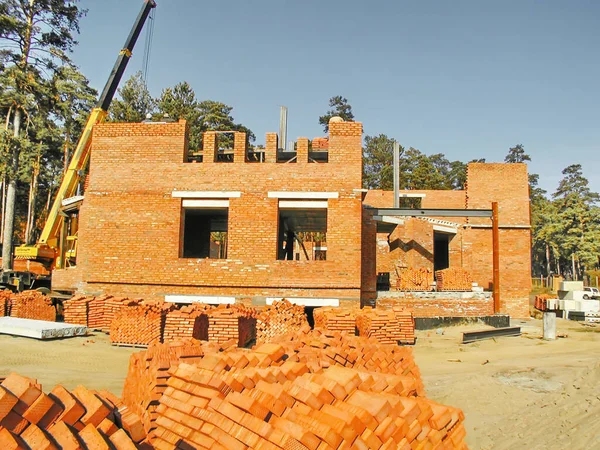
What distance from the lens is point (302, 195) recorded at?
15828mm

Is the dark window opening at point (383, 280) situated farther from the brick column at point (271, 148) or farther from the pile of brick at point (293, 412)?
the pile of brick at point (293, 412)

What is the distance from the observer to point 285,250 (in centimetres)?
2505

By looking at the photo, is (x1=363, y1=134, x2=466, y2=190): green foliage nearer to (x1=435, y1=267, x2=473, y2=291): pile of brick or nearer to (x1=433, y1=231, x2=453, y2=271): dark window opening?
(x1=433, y1=231, x2=453, y2=271): dark window opening

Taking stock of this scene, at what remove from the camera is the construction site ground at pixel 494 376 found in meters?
7.18

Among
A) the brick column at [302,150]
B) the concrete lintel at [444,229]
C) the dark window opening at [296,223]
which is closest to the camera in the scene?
the brick column at [302,150]

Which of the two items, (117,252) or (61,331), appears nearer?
(61,331)

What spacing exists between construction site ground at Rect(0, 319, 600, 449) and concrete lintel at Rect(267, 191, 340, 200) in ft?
17.2

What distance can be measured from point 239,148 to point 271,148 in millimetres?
1073

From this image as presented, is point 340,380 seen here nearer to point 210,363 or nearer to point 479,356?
point 210,363

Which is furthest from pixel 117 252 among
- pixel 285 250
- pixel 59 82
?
pixel 59 82

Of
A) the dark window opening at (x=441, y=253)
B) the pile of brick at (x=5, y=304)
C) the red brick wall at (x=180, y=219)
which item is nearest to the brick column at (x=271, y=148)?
the red brick wall at (x=180, y=219)

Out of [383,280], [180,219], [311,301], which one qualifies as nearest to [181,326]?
[311,301]

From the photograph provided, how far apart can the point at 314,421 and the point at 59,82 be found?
28.9 meters

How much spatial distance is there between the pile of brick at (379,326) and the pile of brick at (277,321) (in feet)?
5.09
